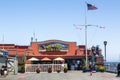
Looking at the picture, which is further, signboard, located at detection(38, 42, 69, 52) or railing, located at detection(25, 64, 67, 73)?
signboard, located at detection(38, 42, 69, 52)

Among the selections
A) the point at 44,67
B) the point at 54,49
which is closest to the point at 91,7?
the point at 54,49

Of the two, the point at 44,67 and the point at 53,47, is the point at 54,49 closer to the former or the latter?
the point at 53,47

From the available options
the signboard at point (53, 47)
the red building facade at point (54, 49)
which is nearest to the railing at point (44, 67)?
the red building facade at point (54, 49)

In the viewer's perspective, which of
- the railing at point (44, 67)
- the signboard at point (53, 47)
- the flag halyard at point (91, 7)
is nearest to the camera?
the railing at point (44, 67)

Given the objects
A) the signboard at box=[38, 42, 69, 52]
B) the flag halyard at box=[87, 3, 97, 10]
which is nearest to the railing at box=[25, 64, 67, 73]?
the flag halyard at box=[87, 3, 97, 10]

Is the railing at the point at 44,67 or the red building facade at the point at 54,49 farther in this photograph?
the red building facade at the point at 54,49

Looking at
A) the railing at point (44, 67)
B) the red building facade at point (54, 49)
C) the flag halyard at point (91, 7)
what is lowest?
the railing at point (44, 67)

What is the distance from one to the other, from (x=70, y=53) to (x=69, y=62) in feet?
6.00

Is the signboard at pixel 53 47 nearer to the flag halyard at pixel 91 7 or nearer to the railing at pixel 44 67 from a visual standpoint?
the flag halyard at pixel 91 7

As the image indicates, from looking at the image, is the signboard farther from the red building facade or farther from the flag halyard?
the flag halyard

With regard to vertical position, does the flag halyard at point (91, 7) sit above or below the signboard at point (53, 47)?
above

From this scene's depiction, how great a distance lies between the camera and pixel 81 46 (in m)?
67.8

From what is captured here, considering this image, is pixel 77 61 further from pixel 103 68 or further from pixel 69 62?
pixel 103 68

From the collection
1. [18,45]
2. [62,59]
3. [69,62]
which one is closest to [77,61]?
[69,62]
